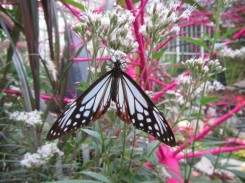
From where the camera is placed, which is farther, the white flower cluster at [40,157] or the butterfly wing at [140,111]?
the white flower cluster at [40,157]

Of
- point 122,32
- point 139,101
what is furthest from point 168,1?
point 139,101

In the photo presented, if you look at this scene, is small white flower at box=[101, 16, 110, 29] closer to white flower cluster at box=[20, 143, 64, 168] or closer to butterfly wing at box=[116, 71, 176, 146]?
butterfly wing at box=[116, 71, 176, 146]

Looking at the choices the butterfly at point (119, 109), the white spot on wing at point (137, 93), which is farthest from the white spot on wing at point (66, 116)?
the white spot on wing at point (137, 93)

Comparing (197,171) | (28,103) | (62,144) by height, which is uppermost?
(28,103)

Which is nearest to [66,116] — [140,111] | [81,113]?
[81,113]

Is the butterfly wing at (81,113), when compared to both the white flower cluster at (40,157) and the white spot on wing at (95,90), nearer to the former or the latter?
the white spot on wing at (95,90)

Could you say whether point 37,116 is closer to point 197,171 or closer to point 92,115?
point 92,115

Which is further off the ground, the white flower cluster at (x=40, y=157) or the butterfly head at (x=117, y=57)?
the butterfly head at (x=117, y=57)
